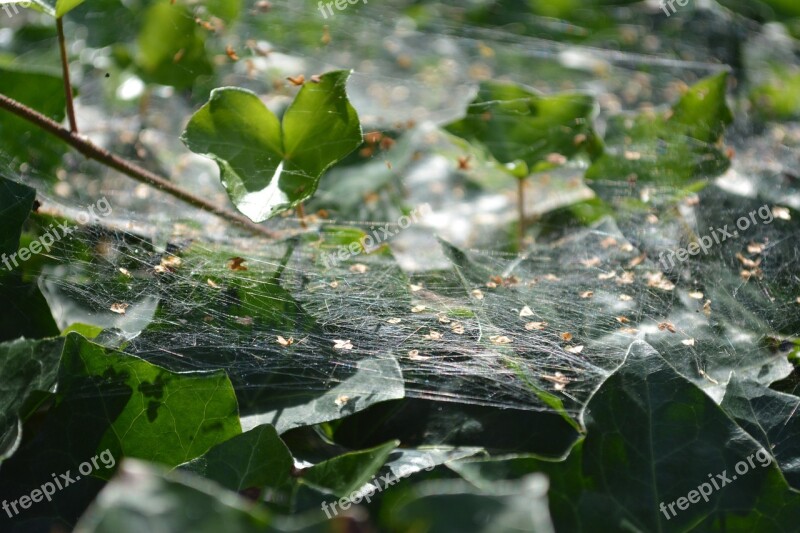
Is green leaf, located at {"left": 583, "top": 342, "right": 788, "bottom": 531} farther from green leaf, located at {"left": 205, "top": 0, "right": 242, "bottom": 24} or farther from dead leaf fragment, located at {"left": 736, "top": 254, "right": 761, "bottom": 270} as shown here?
green leaf, located at {"left": 205, "top": 0, "right": 242, "bottom": 24}

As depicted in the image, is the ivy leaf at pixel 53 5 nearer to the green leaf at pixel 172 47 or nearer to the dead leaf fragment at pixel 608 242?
the green leaf at pixel 172 47

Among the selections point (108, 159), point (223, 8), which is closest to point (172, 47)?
point (223, 8)

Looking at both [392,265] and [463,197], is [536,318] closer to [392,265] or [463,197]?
[392,265]

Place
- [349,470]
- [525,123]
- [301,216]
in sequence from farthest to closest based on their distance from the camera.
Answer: [525,123]
[301,216]
[349,470]

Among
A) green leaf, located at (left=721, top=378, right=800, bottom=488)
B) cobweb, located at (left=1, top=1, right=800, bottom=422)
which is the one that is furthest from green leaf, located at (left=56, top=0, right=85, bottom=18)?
green leaf, located at (left=721, top=378, right=800, bottom=488)

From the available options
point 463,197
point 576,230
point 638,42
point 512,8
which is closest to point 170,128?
point 463,197

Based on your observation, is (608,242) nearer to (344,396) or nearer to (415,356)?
(415,356)

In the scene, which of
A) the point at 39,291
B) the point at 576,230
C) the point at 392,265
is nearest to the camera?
the point at 39,291
